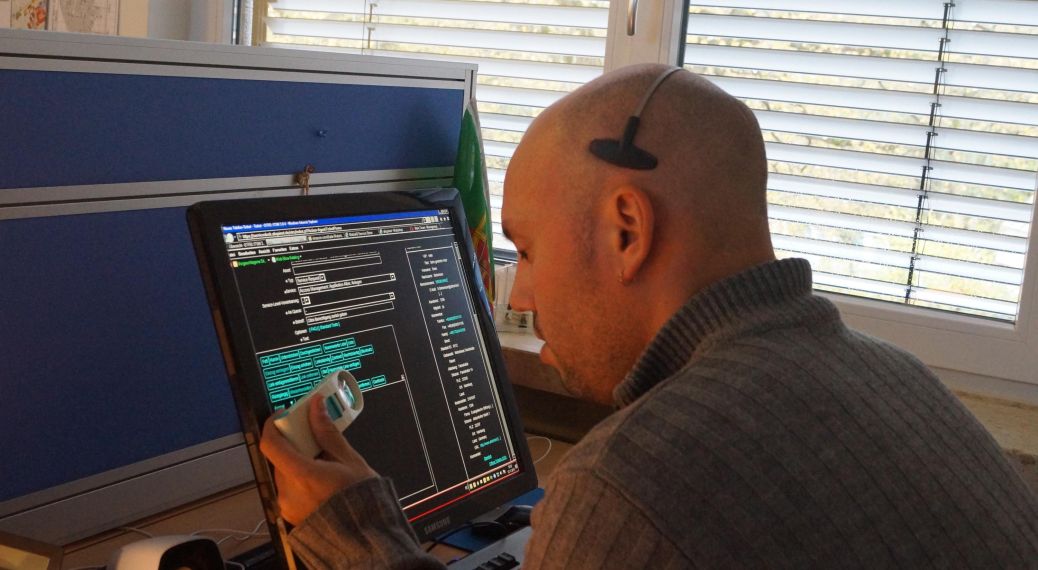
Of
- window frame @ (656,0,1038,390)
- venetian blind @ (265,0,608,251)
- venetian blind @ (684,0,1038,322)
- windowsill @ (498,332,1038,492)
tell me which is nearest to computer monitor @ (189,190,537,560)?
windowsill @ (498,332,1038,492)

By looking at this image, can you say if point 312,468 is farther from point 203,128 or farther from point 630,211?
point 203,128

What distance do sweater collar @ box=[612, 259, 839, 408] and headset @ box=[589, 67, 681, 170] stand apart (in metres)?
0.12

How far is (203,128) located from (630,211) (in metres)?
0.69

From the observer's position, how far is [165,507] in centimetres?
136

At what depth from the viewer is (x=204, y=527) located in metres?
1.32

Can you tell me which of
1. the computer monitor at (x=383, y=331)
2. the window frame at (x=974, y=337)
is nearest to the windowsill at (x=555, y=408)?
the window frame at (x=974, y=337)

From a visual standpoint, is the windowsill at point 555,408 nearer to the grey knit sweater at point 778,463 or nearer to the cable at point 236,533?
the cable at point 236,533

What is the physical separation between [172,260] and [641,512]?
0.84 metres

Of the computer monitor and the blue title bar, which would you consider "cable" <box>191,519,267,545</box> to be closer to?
the computer monitor

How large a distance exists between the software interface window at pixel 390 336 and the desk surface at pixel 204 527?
0.53 ft

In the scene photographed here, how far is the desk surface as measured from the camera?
123 cm

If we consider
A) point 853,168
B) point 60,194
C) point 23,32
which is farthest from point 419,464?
point 853,168

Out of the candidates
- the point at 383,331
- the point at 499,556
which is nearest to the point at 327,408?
the point at 383,331

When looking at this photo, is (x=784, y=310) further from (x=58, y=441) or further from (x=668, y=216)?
(x=58, y=441)
